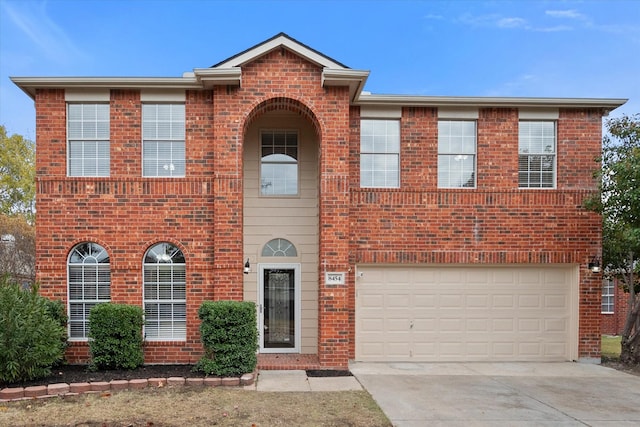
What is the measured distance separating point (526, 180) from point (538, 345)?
374cm

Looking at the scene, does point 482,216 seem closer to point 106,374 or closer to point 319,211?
point 319,211

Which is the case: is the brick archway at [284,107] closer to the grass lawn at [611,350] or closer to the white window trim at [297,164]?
the white window trim at [297,164]

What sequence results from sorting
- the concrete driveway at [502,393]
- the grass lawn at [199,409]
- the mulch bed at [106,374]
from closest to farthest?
the grass lawn at [199,409] → the concrete driveway at [502,393] → the mulch bed at [106,374]

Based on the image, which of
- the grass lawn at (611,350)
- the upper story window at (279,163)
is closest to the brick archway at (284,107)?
the upper story window at (279,163)

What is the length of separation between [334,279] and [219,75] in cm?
468

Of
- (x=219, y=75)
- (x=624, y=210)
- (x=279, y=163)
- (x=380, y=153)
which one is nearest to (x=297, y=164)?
(x=279, y=163)

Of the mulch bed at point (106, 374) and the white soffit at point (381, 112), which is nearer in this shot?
the mulch bed at point (106, 374)

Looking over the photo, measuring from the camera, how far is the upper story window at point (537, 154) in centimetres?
917

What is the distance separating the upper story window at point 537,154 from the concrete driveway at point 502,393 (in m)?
4.04

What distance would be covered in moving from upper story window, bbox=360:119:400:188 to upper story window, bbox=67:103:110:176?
216 inches

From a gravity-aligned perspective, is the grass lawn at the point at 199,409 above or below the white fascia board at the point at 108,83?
below

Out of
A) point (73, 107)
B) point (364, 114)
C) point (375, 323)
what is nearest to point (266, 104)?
point (364, 114)

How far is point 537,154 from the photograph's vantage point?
919 centimetres

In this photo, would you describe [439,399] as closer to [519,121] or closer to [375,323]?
[375,323]
